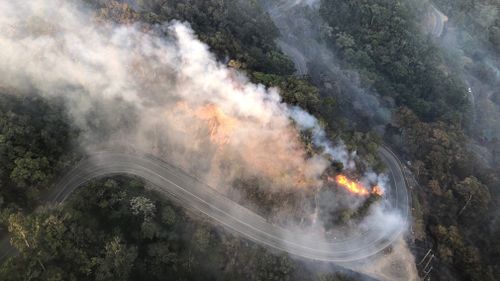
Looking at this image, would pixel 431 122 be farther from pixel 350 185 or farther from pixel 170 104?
pixel 170 104

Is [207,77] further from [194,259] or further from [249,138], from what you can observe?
[194,259]

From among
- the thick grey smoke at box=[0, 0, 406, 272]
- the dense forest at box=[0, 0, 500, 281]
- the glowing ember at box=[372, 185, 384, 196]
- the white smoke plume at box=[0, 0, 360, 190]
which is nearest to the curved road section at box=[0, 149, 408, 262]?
the dense forest at box=[0, 0, 500, 281]

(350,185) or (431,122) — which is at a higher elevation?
(431,122)

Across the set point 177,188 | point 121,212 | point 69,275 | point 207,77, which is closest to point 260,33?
point 207,77

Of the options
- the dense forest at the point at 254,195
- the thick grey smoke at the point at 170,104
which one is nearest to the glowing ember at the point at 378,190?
the thick grey smoke at the point at 170,104

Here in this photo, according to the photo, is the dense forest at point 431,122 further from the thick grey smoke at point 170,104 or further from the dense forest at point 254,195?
the thick grey smoke at point 170,104

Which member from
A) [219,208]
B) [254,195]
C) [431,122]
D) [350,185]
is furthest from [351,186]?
[431,122]

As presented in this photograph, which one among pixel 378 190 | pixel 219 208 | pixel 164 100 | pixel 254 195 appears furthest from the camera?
pixel 378 190
